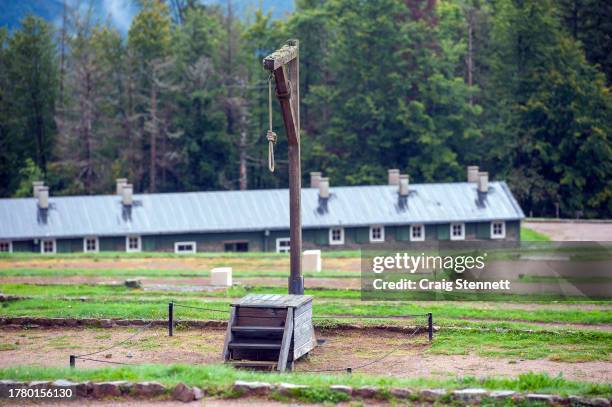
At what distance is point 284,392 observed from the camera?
15.7 metres

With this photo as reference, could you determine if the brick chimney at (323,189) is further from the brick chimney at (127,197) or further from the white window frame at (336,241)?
the brick chimney at (127,197)

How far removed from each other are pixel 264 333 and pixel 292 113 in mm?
4360

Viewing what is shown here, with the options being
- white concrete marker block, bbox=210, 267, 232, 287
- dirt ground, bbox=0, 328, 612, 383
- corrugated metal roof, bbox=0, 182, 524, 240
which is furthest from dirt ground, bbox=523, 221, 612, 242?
dirt ground, bbox=0, 328, 612, 383

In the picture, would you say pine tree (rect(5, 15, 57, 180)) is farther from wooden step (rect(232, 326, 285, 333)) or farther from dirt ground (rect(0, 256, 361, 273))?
wooden step (rect(232, 326, 285, 333))

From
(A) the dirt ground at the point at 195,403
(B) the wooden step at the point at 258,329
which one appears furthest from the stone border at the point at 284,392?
(B) the wooden step at the point at 258,329

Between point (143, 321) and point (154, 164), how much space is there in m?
50.8

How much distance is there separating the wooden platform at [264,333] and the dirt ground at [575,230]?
30952 millimetres

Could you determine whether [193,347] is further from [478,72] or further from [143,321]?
[478,72]

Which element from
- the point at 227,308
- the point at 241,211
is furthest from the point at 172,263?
the point at 227,308

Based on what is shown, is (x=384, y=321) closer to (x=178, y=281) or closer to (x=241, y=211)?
(x=178, y=281)

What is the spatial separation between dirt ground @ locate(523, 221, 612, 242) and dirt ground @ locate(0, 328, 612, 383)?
28.4m

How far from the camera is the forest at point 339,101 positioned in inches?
2709

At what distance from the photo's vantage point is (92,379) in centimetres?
1636

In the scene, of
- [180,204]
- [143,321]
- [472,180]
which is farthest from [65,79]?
[143,321]
